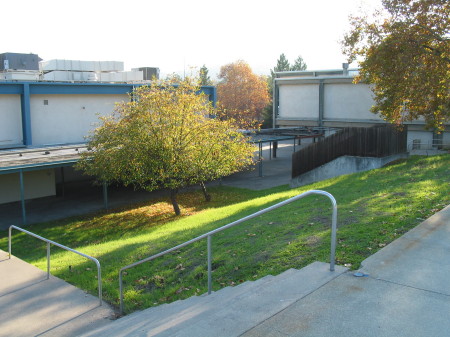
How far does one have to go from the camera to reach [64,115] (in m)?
30.5

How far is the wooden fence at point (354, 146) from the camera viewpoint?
21839 millimetres

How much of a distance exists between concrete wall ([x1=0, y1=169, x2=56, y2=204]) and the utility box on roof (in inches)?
502

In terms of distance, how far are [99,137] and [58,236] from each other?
4384mm

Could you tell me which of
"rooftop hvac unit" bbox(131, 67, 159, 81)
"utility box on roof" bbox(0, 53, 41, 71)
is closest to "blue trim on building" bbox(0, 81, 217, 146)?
"utility box on roof" bbox(0, 53, 41, 71)

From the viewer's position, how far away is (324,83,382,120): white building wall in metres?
37.1

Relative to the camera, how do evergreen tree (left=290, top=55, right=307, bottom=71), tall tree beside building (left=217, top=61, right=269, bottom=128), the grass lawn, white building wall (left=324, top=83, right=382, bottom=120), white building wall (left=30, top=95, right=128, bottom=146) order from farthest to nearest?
evergreen tree (left=290, top=55, right=307, bottom=71), tall tree beside building (left=217, top=61, right=269, bottom=128), white building wall (left=324, top=83, right=382, bottom=120), white building wall (left=30, top=95, right=128, bottom=146), the grass lawn

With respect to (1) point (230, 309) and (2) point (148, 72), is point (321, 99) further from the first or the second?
(1) point (230, 309)

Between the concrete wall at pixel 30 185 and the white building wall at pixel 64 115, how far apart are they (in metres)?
4.69

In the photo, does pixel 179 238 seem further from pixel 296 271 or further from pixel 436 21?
pixel 436 21

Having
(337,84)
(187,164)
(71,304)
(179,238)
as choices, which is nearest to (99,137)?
(187,164)

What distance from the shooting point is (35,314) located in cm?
767

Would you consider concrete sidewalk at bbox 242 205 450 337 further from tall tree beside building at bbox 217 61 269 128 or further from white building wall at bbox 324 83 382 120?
tall tree beside building at bbox 217 61 269 128

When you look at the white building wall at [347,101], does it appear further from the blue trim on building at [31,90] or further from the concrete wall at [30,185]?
the concrete wall at [30,185]

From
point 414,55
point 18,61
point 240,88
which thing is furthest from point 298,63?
point 414,55
